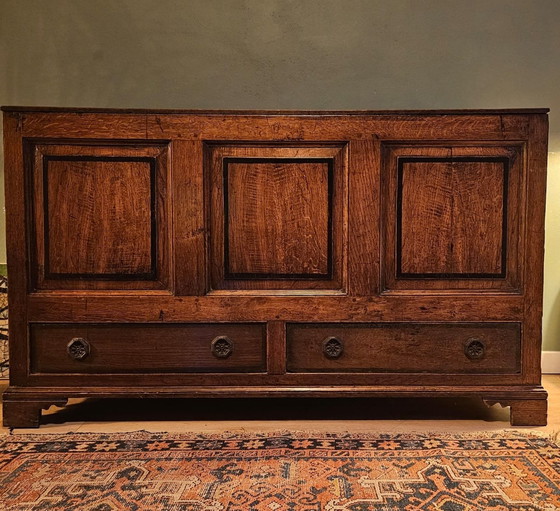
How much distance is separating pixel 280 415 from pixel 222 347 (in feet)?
1.20

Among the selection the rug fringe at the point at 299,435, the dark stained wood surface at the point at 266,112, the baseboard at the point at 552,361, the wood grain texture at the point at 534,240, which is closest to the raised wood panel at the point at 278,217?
the dark stained wood surface at the point at 266,112

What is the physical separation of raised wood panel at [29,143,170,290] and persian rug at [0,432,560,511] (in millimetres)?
550

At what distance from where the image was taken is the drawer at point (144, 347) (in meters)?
1.75

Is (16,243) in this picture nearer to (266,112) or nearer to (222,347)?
(222,347)

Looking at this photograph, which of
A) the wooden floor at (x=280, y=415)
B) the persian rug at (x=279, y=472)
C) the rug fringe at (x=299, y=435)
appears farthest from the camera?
the wooden floor at (x=280, y=415)

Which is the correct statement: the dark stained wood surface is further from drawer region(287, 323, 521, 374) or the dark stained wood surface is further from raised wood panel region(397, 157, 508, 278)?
drawer region(287, 323, 521, 374)

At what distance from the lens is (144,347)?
1758 mm

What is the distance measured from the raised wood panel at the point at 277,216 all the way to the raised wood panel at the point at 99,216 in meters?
0.20

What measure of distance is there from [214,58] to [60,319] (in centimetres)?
137

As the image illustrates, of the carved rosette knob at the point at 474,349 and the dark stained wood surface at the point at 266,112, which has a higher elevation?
the dark stained wood surface at the point at 266,112

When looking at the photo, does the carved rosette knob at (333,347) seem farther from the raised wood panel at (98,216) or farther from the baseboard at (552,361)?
the baseboard at (552,361)

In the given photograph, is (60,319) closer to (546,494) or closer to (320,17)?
(546,494)

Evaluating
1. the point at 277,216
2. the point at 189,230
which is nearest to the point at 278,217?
the point at 277,216

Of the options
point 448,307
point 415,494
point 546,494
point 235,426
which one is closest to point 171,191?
point 235,426
